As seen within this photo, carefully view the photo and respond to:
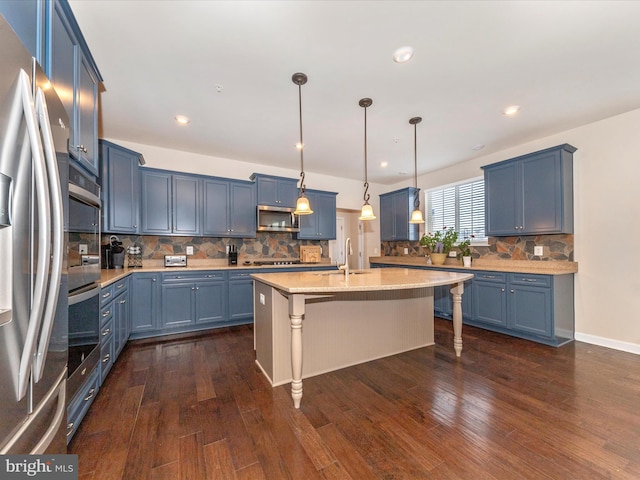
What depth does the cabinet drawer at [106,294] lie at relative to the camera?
2.21 meters

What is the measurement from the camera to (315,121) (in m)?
3.22

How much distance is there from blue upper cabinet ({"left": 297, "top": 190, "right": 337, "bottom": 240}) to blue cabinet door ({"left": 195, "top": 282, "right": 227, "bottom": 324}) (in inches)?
68.6

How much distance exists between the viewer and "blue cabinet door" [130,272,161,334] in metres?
3.39

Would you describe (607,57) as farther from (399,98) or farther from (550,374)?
(550,374)

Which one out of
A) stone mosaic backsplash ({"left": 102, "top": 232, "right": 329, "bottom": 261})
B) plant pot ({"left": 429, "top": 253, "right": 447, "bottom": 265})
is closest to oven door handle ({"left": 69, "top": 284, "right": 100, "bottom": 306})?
stone mosaic backsplash ({"left": 102, "top": 232, "right": 329, "bottom": 261})

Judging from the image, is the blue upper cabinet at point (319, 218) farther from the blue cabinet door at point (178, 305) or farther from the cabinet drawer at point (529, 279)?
the cabinet drawer at point (529, 279)

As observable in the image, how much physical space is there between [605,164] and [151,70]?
503 centimetres

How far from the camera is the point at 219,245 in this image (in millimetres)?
4578

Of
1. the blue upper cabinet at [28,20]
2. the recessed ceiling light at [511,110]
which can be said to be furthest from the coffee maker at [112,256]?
the recessed ceiling light at [511,110]

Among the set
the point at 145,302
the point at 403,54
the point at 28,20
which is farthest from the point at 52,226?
the point at 145,302

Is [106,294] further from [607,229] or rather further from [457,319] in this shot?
[607,229]

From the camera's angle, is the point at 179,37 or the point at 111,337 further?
the point at 111,337

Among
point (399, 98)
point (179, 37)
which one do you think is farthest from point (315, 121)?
point (179, 37)

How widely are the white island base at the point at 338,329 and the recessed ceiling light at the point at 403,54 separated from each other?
6.62 feet
